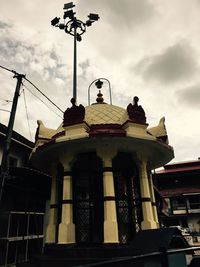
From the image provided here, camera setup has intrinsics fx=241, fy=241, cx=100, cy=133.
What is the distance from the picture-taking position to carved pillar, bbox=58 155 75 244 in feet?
29.6

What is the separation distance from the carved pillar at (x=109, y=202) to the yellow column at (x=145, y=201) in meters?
1.51

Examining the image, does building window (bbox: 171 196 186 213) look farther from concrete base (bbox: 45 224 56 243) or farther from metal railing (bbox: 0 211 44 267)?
concrete base (bbox: 45 224 56 243)

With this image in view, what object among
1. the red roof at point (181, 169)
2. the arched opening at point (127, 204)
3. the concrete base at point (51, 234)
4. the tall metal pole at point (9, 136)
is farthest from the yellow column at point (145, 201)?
the red roof at point (181, 169)

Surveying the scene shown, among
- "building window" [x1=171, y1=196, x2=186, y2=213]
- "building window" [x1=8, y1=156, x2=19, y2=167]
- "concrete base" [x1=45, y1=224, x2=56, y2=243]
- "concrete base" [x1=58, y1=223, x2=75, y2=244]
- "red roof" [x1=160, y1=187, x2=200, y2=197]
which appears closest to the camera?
"concrete base" [x1=58, y1=223, x2=75, y2=244]

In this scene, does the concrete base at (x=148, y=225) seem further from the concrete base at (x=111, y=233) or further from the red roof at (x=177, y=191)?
the red roof at (x=177, y=191)

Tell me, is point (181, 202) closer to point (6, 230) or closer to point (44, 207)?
point (44, 207)

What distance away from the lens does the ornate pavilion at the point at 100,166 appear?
30.6ft

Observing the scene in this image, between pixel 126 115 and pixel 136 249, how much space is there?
5821mm

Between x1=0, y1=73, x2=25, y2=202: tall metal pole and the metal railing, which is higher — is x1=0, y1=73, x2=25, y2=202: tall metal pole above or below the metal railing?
above

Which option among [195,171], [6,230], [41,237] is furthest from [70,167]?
[195,171]

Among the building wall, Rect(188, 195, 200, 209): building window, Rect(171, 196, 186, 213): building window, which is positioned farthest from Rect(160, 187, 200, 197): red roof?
Rect(188, 195, 200, 209): building window

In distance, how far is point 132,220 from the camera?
1062 centimetres

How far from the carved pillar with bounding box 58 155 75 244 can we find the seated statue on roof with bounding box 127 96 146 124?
3.12 meters

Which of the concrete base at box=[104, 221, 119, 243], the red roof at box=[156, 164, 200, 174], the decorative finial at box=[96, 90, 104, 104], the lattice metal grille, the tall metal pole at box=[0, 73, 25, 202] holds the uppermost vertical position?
the red roof at box=[156, 164, 200, 174]
